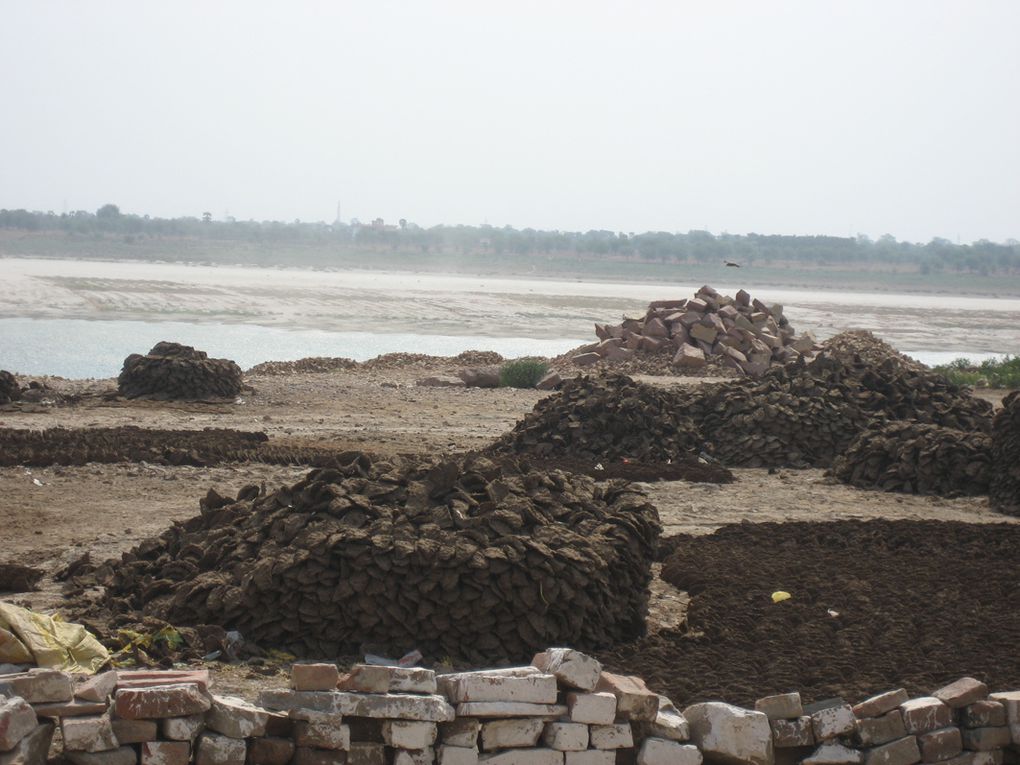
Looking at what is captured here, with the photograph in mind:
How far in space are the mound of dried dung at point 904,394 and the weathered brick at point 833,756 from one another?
38.7 feet

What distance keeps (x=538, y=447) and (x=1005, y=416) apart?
5.63 metres

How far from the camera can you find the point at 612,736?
18.9ft

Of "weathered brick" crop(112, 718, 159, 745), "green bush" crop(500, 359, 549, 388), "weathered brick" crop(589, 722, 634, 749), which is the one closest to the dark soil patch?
"weathered brick" crop(589, 722, 634, 749)

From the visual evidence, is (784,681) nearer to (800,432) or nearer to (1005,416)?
(1005,416)

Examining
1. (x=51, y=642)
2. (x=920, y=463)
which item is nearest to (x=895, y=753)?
(x=51, y=642)

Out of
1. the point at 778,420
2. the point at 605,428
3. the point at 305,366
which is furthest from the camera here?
the point at 305,366

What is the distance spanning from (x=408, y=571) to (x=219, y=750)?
8.05 ft

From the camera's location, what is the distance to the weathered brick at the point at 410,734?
5645 mm

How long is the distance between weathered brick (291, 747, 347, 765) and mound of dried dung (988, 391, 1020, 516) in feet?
33.1

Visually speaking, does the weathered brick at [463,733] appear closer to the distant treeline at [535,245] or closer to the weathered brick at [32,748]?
the weathered brick at [32,748]

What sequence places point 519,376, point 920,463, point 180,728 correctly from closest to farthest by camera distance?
point 180,728 → point 920,463 → point 519,376

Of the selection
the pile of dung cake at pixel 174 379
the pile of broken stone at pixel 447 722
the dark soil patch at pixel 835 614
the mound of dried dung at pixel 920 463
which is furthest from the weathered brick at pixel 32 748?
the pile of dung cake at pixel 174 379

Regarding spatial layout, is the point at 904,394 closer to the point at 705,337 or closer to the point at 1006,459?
the point at 1006,459

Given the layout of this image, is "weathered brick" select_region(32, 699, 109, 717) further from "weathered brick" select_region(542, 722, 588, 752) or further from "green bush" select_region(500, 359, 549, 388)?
"green bush" select_region(500, 359, 549, 388)
